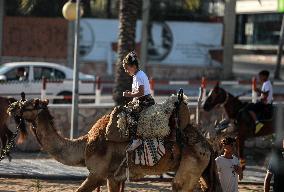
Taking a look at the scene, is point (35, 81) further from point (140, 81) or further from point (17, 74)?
point (140, 81)

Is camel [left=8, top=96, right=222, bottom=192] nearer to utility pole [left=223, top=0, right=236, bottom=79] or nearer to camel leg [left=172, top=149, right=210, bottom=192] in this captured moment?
camel leg [left=172, top=149, right=210, bottom=192]

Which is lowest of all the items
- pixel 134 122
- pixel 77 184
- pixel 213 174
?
pixel 77 184

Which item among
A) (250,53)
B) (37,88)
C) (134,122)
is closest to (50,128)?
(134,122)

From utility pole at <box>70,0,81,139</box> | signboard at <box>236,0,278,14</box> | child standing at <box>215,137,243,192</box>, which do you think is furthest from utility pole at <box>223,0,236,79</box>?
child standing at <box>215,137,243,192</box>

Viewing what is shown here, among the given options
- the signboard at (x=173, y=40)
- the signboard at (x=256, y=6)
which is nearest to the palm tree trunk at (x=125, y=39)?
the signboard at (x=173, y=40)

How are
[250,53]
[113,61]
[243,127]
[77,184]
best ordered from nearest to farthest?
[77,184]
[243,127]
[113,61]
[250,53]

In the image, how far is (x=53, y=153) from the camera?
11812mm

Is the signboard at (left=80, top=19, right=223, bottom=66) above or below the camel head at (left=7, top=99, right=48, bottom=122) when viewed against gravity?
above

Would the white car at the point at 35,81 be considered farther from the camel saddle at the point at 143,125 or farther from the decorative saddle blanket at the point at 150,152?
the decorative saddle blanket at the point at 150,152

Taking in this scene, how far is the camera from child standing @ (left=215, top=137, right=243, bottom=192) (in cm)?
1173

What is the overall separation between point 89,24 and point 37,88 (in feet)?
51.6

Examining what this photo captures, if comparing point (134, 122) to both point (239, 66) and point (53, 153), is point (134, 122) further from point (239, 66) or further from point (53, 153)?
point (239, 66)

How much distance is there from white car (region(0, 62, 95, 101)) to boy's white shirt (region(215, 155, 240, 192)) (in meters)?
10.5

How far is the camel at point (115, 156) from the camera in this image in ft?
37.4
